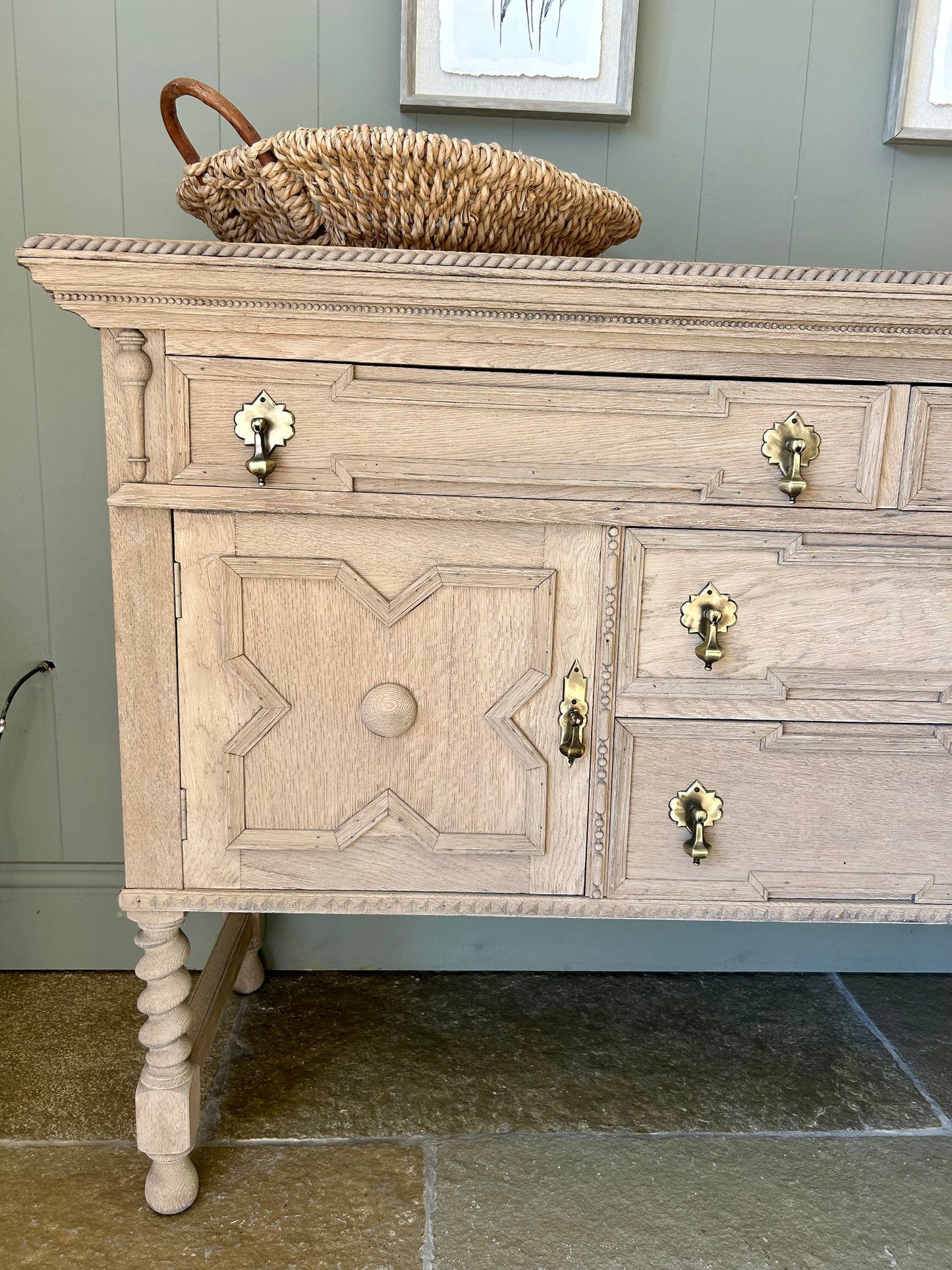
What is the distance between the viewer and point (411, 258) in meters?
0.85

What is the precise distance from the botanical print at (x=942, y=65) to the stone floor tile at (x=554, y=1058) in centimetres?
143

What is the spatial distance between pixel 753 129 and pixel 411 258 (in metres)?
0.82

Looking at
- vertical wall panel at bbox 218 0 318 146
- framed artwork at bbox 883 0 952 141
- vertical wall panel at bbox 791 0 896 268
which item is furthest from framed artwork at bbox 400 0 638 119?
framed artwork at bbox 883 0 952 141

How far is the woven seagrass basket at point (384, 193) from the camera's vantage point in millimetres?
864

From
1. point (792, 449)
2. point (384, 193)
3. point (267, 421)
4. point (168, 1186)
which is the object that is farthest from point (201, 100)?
point (168, 1186)

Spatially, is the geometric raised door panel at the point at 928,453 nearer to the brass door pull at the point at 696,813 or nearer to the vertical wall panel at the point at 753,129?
the brass door pull at the point at 696,813

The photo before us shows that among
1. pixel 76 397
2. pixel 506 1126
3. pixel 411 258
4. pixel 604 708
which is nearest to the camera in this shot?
pixel 411 258

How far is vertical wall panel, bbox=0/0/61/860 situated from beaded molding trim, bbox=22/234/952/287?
609 mm

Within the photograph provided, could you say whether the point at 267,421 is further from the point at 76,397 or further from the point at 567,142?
the point at 567,142

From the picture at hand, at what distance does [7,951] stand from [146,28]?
1468 millimetres

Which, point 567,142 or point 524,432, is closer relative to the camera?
point 524,432

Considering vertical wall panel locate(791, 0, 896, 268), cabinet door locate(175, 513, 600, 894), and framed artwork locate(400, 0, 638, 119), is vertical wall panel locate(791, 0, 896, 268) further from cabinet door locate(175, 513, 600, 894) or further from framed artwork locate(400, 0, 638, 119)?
cabinet door locate(175, 513, 600, 894)

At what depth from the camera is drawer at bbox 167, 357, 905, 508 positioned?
0.89 m

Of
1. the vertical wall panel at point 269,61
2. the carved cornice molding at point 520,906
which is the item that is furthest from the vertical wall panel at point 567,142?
the carved cornice molding at point 520,906
